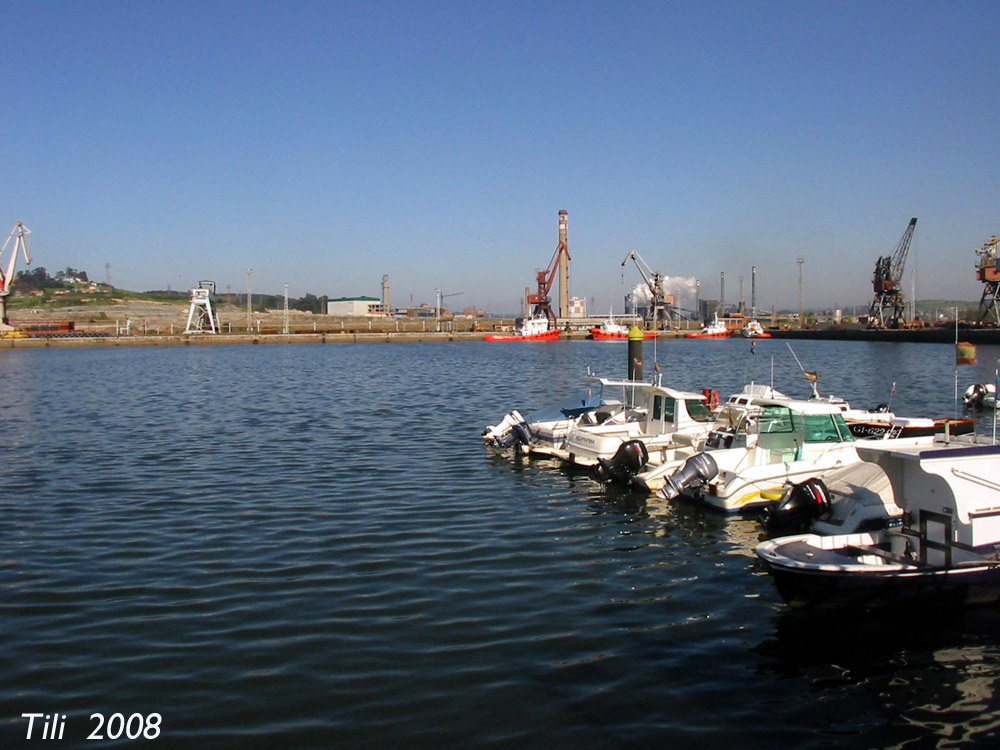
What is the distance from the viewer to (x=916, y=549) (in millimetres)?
11320

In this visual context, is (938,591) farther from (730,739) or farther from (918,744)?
(730,739)

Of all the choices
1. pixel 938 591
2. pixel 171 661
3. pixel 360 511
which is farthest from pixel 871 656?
pixel 360 511

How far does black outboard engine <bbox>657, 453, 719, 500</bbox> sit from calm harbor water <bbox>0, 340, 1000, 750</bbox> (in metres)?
0.50

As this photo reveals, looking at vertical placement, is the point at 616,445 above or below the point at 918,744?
above

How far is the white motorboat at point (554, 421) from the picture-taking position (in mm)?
23234

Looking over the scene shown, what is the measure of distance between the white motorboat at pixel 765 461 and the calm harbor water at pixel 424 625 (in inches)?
28.0

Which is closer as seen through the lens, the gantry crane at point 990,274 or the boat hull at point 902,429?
the boat hull at point 902,429

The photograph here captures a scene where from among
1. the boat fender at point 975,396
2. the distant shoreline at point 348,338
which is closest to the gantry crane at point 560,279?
the distant shoreline at point 348,338

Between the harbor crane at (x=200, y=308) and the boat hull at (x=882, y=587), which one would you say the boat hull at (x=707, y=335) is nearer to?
the harbor crane at (x=200, y=308)

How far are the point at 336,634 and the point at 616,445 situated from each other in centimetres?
1169

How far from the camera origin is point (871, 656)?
32.1 feet

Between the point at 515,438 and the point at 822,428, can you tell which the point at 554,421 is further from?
the point at 822,428

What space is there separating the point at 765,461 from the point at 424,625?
9911 mm

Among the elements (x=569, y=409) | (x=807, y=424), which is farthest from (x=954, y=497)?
(x=569, y=409)
